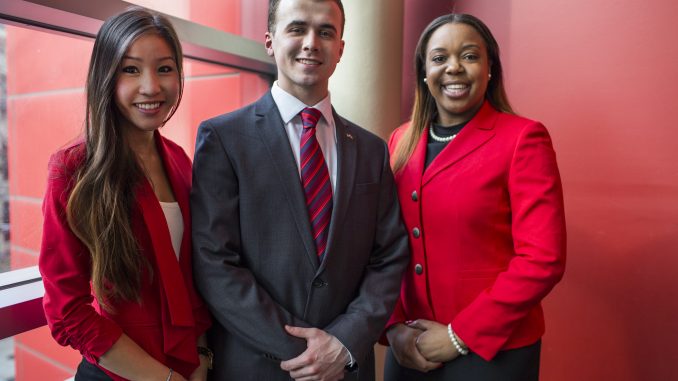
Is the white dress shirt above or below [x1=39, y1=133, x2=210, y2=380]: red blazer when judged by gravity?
above

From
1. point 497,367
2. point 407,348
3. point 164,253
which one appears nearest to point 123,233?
point 164,253

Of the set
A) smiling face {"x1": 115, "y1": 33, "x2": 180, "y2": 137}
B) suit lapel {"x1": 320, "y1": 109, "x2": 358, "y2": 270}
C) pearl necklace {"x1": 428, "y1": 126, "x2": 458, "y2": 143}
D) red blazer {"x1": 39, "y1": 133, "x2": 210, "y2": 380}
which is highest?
smiling face {"x1": 115, "y1": 33, "x2": 180, "y2": 137}

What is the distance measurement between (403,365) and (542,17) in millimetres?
1801

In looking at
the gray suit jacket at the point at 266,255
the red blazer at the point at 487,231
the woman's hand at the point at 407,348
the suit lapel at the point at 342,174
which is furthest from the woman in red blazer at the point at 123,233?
the red blazer at the point at 487,231

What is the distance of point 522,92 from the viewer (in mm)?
2594

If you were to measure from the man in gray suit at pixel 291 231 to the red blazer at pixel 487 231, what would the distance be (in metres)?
0.18

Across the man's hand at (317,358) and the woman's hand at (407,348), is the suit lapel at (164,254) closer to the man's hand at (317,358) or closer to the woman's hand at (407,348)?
the man's hand at (317,358)

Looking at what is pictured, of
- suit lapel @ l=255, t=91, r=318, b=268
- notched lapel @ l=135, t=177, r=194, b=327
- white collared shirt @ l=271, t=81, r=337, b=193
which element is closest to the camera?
notched lapel @ l=135, t=177, r=194, b=327

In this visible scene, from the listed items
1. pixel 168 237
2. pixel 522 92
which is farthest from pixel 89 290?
pixel 522 92

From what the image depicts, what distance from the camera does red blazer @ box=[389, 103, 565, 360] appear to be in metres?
1.61

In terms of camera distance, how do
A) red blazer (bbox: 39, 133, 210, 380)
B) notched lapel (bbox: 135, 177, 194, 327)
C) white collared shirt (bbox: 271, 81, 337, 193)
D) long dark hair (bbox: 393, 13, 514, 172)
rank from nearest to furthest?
red blazer (bbox: 39, 133, 210, 380), notched lapel (bbox: 135, 177, 194, 327), white collared shirt (bbox: 271, 81, 337, 193), long dark hair (bbox: 393, 13, 514, 172)

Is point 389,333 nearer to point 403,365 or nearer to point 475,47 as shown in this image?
point 403,365

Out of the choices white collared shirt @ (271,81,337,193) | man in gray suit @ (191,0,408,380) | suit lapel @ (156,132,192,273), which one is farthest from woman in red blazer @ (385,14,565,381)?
suit lapel @ (156,132,192,273)

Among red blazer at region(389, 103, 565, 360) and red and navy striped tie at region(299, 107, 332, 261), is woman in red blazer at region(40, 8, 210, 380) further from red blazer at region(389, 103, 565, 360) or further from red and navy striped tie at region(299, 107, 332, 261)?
red blazer at region(389, 103, 565, 360)
